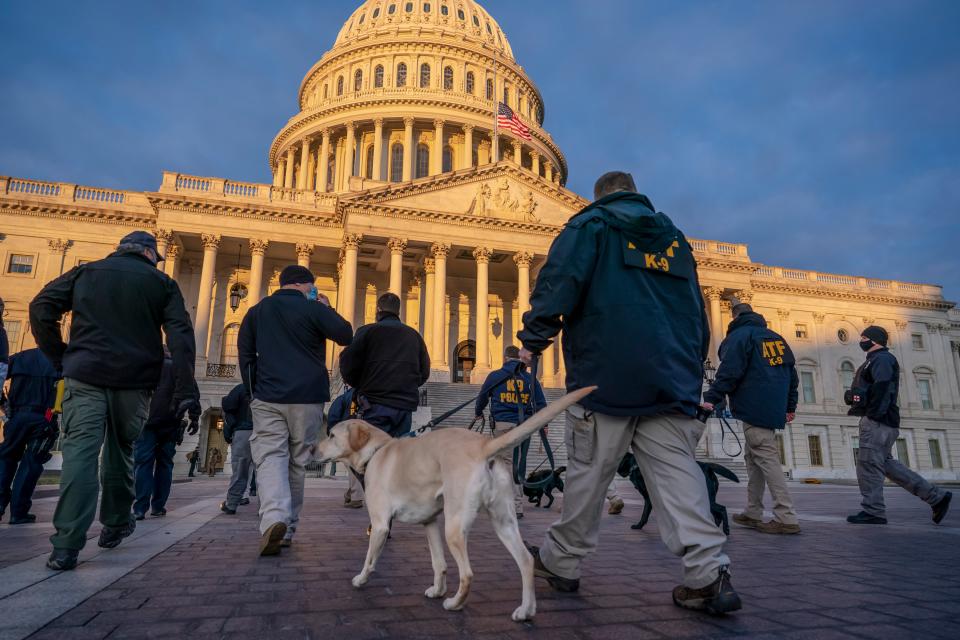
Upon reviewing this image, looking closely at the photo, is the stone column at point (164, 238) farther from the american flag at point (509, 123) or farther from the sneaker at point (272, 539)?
the sneaker at point (272, 539)

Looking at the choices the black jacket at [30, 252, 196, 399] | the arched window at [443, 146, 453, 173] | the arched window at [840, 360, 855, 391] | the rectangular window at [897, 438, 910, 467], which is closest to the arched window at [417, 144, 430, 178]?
the arched window at [443, 146, 453, 173]

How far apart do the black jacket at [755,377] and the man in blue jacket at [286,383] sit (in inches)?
175

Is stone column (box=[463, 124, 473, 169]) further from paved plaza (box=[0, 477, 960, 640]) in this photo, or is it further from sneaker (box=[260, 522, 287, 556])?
sneaker (box=[260, 522, 287, 556])

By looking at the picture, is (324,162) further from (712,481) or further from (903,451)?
(903,451)

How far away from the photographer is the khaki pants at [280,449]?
4.94 metres

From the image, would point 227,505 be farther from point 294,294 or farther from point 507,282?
point 507,282

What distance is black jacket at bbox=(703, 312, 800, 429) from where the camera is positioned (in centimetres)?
707

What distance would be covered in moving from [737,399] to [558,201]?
30.3 metres

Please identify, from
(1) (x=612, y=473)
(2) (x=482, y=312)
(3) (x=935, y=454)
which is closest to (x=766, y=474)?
(1) (x=612, y=473)

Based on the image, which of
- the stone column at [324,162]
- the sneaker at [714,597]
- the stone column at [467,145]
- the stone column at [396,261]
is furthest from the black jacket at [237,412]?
the stone column at [324,162]

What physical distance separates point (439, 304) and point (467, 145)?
75.3ft

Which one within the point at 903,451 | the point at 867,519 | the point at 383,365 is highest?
the point at 383,365

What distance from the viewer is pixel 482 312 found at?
32.4m

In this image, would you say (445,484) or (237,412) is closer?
(445,484)
